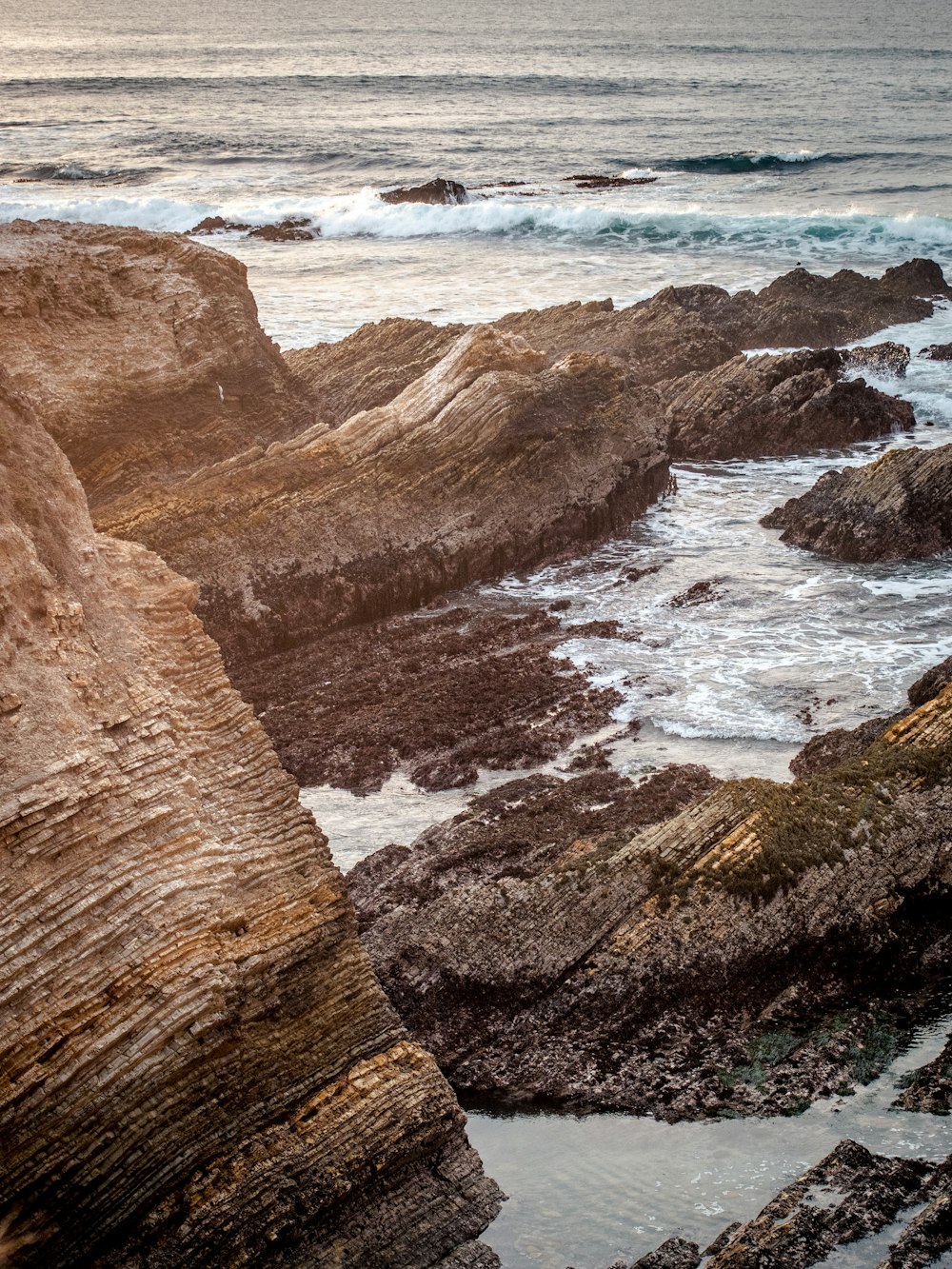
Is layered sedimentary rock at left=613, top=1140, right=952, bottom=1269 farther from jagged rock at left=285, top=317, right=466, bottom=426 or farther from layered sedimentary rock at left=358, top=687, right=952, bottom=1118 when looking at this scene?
jagged rock at left=285, top=317, right=466, bottom=426

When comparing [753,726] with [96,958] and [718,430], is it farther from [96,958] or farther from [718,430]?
[718,430]

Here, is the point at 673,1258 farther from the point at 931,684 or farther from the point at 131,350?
the point at 131,350

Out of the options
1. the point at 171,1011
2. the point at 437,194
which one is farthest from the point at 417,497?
the point at 437,194

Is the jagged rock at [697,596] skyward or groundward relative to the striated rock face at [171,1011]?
groundward

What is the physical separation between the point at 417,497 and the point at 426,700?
3.41 metres

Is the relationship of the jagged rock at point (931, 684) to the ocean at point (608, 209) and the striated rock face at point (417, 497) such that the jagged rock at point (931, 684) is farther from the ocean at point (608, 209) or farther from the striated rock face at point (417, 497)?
the striated rock face at point (417, 497)

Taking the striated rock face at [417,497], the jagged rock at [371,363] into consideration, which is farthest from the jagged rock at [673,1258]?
the jagged rock at [371,363]

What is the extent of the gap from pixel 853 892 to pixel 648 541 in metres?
9.61

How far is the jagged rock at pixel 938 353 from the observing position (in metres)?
25.1

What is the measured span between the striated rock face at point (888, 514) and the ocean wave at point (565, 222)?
2007 cm

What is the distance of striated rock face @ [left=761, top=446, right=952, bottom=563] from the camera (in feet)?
55.3

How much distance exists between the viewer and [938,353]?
2520 cm

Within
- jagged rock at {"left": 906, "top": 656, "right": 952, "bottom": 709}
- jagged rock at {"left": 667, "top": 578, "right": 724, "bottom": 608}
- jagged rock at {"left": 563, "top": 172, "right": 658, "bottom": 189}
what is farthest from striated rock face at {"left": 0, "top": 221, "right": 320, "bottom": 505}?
jagged rock at {"left": 563, "top": 172, "right": 658, "bottom": 189}

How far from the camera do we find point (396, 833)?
36.4 feet
